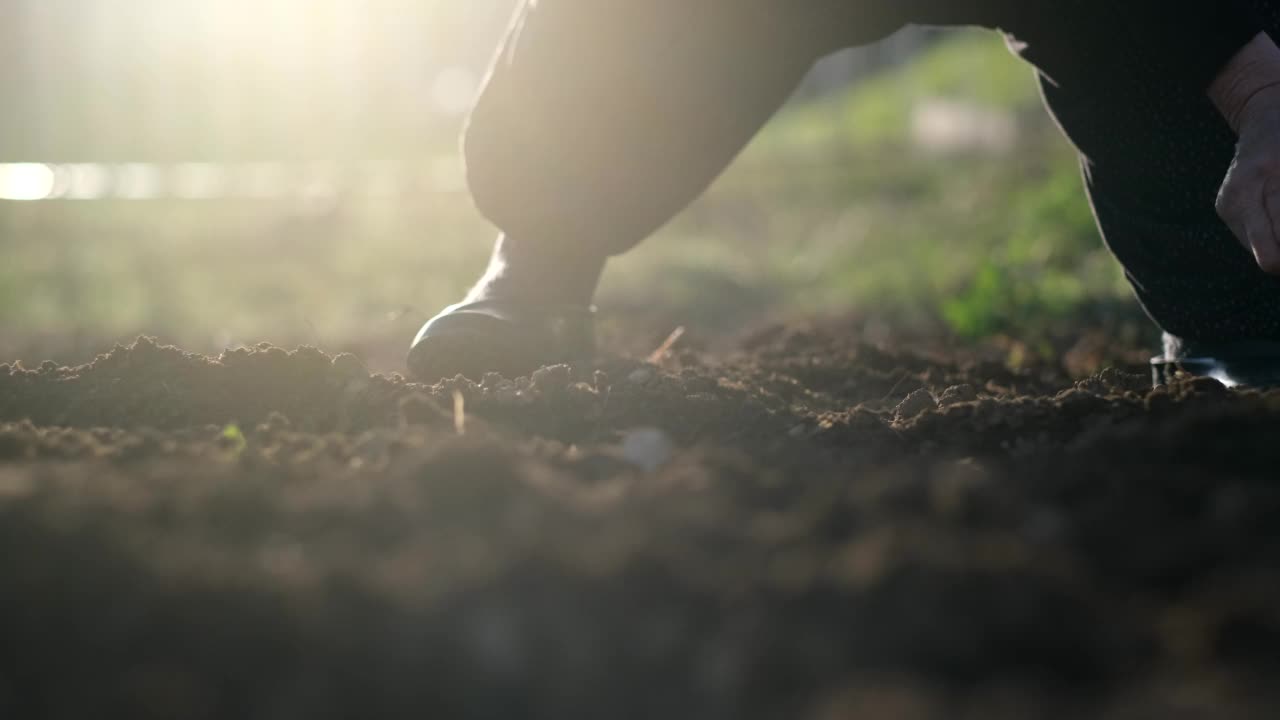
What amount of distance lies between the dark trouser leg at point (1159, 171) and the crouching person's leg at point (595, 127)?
55 centimetres

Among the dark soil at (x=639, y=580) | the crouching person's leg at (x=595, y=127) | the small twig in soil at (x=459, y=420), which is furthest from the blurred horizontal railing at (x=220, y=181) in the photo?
the dark soil at (x=639, y=580)

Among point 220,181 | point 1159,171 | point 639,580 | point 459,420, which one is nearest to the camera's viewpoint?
point 639,580

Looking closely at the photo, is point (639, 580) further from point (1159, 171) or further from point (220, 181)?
point (220, 181)

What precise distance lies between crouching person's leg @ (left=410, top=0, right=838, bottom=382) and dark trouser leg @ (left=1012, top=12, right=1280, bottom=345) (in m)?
0.55

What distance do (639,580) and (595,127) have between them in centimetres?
182

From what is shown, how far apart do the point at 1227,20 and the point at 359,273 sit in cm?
654

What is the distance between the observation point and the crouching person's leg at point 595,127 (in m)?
2.84

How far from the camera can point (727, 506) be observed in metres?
→ 1.45

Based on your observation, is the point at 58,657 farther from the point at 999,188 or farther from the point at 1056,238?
A: the point at 999,188

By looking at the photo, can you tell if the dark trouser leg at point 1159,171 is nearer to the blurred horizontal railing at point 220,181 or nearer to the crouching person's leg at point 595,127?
the crouching person's leg at point 595,127

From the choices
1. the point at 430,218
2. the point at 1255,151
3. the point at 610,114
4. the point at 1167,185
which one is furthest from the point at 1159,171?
the point at 430,218

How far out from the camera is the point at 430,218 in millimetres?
10672

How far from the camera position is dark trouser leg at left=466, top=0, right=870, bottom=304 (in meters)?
2.84

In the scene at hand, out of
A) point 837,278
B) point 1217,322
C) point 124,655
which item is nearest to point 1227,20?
point 1217,322
